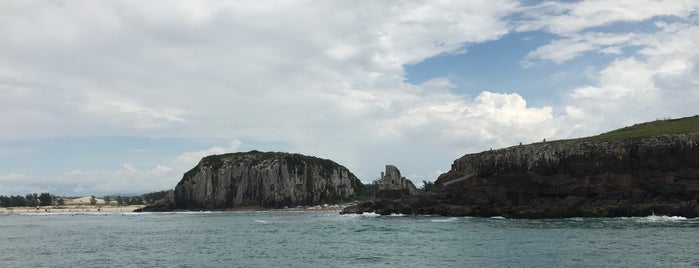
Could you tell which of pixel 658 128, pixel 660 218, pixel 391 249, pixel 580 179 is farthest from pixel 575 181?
pixel 391 249

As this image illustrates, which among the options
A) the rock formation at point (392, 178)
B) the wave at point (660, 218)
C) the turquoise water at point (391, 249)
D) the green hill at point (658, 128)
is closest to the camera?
the turquoise water at point (391, 249)

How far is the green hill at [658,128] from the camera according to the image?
124 meters

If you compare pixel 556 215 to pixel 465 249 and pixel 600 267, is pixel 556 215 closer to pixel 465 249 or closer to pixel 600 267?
pixel 465 249

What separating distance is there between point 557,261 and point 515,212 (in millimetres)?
77571

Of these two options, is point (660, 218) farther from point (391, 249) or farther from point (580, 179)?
point (391, 249)

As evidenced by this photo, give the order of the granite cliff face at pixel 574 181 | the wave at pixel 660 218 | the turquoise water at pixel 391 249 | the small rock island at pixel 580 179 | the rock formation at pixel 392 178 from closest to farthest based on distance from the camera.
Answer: the turquoise water at pixel 391 249 → the wave at pixel 660 218 → the granite cliff face at pixel 574 181 → the small rock island at pixel 580 179 → the rock formation at pixel 392 178

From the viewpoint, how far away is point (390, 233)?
286ft

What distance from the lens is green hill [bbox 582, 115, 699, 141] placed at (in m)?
124

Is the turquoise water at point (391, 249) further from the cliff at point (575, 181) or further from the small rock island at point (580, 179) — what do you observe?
the small rock island at point (580, 179)

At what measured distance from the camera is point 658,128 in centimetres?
13575

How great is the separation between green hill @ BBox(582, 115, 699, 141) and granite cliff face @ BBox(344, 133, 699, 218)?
5898mm

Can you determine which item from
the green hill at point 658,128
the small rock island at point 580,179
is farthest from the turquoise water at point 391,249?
the green hill at point 658,128

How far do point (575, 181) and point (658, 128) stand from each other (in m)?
29.0

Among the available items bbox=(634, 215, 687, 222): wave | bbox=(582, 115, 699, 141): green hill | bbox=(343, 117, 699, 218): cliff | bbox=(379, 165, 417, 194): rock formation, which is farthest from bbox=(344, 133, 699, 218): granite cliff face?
bbox=(379, 165, 417, 194): rock formation
